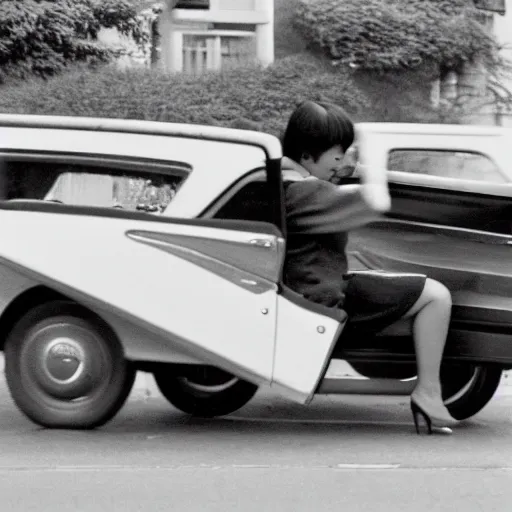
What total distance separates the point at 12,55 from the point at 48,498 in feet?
45.2

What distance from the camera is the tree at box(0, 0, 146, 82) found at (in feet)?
62.0

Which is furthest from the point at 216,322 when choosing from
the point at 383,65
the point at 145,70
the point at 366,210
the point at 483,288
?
the point at 383,65

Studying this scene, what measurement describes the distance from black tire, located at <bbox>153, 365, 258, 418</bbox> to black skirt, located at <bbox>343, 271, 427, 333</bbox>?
37.3 inches

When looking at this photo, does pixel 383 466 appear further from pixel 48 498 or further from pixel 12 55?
pixel 12 55

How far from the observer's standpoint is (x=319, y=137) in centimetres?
729

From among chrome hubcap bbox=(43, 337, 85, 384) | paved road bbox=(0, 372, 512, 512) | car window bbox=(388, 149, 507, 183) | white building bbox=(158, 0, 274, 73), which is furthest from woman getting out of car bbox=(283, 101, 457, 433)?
white building bbox=(158, 0, 274, 73)

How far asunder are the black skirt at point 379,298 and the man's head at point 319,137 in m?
0.53

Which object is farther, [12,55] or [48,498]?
[12,55]

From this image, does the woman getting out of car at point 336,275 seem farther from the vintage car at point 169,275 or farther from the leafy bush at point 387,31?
the leafy bush at point 387,31

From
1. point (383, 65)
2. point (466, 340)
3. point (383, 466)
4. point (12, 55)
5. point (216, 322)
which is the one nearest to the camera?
point (383, 466)

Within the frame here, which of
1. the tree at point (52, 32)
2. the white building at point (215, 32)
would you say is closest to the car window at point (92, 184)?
the tree at point (52, 32)

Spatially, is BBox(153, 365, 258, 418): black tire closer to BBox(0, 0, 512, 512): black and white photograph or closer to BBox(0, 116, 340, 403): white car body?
BBox(0, 0, 512, 512): black and white photograph

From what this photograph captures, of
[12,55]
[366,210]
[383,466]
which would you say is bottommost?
[383,466]

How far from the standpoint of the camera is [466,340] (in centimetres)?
754
